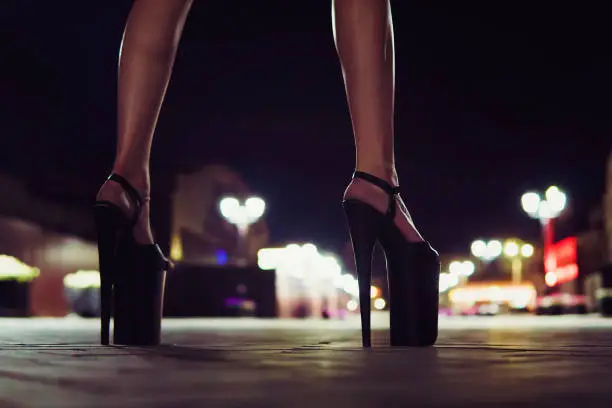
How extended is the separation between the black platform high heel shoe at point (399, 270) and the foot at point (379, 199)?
1 cm

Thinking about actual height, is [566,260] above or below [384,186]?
above

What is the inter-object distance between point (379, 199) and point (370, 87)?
365 mm

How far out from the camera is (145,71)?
3117 mm

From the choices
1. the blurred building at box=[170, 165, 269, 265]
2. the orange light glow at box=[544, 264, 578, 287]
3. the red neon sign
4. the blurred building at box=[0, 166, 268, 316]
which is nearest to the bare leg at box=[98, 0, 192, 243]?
the blurred building at box=[0, 166, 268, 316]

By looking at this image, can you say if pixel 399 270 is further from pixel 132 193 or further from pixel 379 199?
pixel 132 193

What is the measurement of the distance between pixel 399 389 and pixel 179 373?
0.48 metres

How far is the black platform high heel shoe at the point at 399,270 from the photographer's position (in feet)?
9.49

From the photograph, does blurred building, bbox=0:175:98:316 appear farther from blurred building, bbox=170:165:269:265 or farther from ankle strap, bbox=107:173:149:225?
ankle strap, bbox=107:173:149:225

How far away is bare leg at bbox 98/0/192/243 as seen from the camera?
3064mm

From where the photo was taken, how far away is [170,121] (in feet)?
33.0

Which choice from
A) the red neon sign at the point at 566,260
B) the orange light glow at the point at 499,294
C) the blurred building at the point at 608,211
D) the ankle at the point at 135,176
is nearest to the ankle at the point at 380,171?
the ankle at the point at 135,176

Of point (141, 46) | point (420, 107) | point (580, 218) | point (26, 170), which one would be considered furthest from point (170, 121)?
point (580, 218)

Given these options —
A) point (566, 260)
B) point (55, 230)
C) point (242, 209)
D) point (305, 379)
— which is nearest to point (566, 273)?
point (566, 260)

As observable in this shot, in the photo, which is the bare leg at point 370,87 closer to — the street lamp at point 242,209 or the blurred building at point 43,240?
the blurred building at point 43,240
